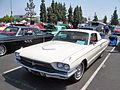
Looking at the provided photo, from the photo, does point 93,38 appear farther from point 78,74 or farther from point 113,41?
point 113,41

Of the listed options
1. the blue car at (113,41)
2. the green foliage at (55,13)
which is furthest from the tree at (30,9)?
the blue car at (113,41)

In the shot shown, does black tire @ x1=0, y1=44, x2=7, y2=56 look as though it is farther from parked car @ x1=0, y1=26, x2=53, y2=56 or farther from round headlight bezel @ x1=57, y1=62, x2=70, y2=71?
round headlight bezel @ x1=57, y1=62, x2=70, y2=71

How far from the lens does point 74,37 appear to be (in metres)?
5.45

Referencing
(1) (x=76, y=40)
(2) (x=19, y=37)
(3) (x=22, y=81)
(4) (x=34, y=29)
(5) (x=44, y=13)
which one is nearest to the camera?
(3) (x=22, y=81)

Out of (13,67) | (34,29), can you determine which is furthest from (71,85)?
(34,29)

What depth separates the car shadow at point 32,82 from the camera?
4.04 meters

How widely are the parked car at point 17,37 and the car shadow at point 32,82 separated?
270 centimetres

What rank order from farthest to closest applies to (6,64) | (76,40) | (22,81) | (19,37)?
(19,37)
(6,64)
(76,40)
(22,81)

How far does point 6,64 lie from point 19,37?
211 centimetres

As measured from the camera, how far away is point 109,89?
4121 millimetres

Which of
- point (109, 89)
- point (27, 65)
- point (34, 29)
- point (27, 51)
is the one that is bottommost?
point (109, 89)

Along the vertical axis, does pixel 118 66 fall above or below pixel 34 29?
below

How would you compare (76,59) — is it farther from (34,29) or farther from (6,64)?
(34,29)

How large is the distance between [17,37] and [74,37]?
3.44 m
